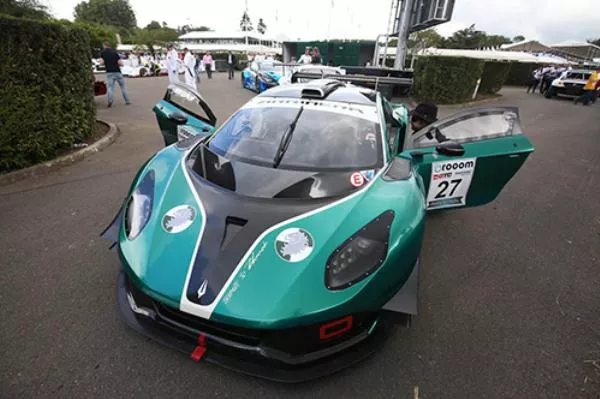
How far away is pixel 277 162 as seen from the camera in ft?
7.50

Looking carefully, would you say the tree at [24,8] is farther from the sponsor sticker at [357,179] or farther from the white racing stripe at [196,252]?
the sponsor sticker at [357,179]

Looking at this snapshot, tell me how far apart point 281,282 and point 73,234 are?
2540 mm

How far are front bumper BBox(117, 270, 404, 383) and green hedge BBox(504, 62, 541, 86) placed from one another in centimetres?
3299

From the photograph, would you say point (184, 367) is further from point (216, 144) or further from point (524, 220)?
point (524, 220)

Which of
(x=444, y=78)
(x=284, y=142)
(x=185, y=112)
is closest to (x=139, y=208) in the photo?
(x=284, y=142)

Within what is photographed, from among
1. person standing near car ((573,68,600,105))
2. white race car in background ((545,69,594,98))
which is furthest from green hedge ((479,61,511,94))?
person standing near car ((573,68,600,105))

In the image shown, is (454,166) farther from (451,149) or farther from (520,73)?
(520,73)

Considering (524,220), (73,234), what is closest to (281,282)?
(73,234)

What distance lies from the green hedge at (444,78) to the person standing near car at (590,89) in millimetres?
6704

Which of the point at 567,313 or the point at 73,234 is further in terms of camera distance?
the point at 73,234

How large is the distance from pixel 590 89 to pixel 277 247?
20.3 m

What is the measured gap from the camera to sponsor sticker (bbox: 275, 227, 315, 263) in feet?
5.23

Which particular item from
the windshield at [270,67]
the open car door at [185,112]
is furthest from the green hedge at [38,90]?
the windshield at [270,67]

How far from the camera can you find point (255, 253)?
1597 mm
